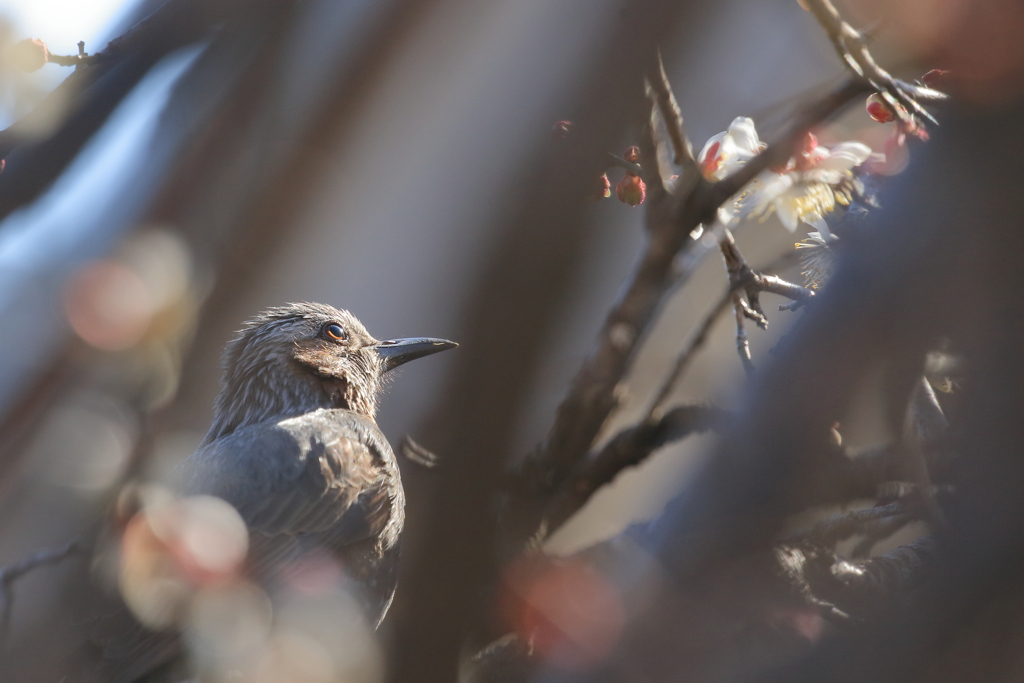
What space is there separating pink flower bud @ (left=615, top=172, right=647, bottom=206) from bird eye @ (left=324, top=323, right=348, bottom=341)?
6.36 feet

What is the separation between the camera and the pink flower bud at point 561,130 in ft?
4.82

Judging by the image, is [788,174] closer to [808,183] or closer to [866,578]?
[808,183]

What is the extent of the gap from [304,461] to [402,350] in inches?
25.5

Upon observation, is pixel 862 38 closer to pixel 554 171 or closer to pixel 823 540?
pixel 554 171

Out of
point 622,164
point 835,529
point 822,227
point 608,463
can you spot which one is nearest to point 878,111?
point 822,227

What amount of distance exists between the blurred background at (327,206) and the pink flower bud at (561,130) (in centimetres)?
3

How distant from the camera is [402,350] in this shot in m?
3.34

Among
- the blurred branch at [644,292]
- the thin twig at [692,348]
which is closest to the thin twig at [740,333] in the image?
the thin twig at [692,348]

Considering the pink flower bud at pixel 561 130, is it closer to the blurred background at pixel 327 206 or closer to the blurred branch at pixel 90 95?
the blurred background at pixel 327 206

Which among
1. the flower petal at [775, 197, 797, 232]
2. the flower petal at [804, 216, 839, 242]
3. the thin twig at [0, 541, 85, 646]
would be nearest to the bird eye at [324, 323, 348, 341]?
the thin twig at [0, 541, 85, 646]

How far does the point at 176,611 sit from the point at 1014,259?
8.32ft

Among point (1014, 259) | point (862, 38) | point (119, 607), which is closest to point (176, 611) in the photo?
point (119, 607)

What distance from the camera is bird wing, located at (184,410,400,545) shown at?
2.93 m

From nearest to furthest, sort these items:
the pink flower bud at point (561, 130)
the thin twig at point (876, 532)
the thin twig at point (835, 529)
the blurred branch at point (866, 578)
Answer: the blurred branch at point (866, 578)
the thin twig at point (835, 529)
the pink flower bud at point (561, 130)
the thin twig at point (876, 532)
